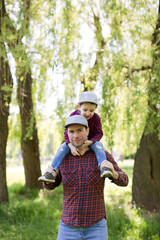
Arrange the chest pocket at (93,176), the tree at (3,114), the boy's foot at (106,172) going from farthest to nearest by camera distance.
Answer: the tree at (3,114) → the chest pocket at (93,176) → the boy's foot at (106,172)

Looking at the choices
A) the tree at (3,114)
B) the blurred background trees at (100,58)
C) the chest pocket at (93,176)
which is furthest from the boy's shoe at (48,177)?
the tree at (3,114)

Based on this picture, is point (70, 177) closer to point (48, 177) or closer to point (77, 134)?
point (48, 177)

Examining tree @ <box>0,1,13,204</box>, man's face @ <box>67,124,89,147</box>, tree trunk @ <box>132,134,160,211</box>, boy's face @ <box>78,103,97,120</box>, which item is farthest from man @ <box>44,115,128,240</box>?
tree @ <box>0,1,13,204</box>

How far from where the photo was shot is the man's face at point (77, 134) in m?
2.44

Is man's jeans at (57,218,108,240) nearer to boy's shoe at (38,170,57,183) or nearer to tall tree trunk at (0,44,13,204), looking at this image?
boy's shoe at (38,170,57,183)

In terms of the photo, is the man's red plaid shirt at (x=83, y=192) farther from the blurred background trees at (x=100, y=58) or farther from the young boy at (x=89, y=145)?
the blurred background trees at (x=100, y=58)

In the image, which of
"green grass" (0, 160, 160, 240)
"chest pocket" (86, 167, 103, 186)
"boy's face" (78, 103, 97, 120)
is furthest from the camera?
"green grass" (0, 160, 160, 240)

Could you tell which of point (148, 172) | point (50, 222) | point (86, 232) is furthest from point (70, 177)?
point (148, 172)

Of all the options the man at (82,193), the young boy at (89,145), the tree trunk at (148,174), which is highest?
the young boy at (89,145)

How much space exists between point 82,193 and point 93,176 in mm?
161

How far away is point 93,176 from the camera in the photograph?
240 cm

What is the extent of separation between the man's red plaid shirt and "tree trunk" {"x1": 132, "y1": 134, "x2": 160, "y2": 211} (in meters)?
4.42

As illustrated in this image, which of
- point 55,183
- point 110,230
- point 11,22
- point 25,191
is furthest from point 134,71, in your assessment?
point 25,191

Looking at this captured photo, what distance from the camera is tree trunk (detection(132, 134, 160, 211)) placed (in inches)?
262
